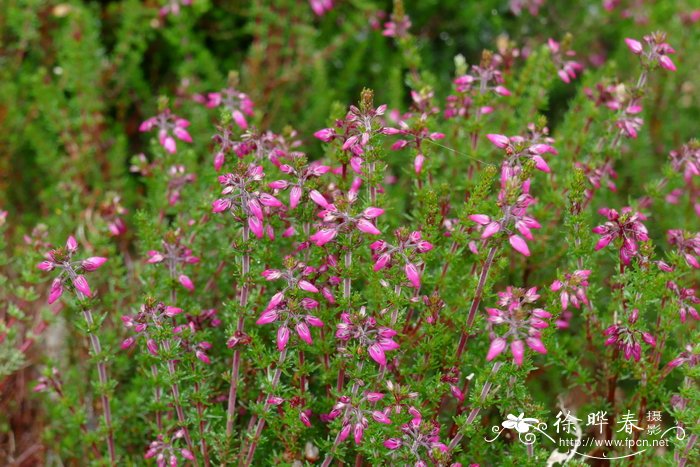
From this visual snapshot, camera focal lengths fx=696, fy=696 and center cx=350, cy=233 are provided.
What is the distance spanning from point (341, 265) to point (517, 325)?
0.54 metres

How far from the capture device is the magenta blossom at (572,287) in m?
2.06

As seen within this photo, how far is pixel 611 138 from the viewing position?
2828 millimetres

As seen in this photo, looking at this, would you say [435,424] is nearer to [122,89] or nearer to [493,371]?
[493,371]

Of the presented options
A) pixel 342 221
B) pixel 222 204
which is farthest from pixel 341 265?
pixel 222 204

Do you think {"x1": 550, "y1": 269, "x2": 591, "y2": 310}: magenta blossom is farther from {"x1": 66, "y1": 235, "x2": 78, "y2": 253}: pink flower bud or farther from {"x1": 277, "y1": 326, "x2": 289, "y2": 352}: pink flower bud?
{"x1": 66, "y1": 235, "x2": 78, "y2": 253}: pink flower bud

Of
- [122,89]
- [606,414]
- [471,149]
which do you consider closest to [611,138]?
[471,149]

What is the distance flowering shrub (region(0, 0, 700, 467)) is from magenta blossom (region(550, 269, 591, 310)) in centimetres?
1

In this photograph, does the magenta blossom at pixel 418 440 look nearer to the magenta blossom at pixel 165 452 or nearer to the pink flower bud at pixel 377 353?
the pink flower bud at pixel 377 353

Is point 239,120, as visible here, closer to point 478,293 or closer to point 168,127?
point 168,127

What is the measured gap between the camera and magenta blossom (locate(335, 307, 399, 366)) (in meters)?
1.89

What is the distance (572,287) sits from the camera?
2.08 metres

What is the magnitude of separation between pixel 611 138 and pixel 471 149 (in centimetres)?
57

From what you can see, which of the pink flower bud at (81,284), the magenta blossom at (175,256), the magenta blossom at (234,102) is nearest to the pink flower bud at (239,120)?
the magenta blossom at (234,102)

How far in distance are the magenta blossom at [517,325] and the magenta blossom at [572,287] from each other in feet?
0.84
